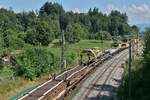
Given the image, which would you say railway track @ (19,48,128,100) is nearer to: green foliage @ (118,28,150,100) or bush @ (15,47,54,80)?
green foliage @ (118,28,150,100)

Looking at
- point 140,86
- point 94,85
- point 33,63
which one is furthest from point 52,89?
point 33,63

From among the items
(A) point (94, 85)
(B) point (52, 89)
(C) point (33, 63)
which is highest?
(C) point (33, 63)

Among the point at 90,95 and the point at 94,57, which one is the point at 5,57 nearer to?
the point at 94,57

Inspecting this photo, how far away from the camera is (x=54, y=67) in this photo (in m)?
68.0

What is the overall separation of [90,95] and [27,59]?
2044cm

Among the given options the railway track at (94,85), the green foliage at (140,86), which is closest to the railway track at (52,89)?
the railway track at (94,85)

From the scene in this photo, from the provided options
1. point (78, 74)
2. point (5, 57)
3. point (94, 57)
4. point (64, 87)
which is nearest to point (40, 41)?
point (5, 57)

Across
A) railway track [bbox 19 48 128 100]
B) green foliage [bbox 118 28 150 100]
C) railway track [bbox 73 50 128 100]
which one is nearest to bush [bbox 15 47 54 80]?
railway track [bbox 19 48 128 100]

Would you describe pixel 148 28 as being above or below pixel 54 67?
above

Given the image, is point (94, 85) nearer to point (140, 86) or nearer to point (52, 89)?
point (140, 86)

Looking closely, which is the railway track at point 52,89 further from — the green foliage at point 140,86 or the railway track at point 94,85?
the green foliage at point 140,86

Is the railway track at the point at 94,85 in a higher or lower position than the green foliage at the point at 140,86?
lower

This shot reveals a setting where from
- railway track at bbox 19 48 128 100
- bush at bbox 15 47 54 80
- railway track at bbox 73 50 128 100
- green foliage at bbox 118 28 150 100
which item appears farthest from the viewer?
bush at bbox 15 47 54 80

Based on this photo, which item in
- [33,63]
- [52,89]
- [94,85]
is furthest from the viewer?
[33,63]
